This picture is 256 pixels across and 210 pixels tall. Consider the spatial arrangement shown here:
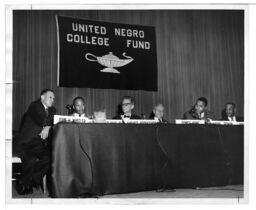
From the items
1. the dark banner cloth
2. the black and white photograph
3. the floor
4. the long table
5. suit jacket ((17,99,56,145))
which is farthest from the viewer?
the dark banner cloth

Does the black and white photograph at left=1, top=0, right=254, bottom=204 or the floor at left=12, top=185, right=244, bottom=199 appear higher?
the black and white photograph at left=1, top=0, right=254, bottom=204

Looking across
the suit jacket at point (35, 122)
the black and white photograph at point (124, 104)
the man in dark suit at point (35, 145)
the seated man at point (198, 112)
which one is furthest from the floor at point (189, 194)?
the seated man at point (198, 112)

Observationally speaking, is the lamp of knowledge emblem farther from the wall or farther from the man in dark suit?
the man in dark suit

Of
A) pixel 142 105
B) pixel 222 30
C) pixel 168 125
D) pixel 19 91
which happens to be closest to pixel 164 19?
pixel 222 30

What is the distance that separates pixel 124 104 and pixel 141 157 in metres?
1.04

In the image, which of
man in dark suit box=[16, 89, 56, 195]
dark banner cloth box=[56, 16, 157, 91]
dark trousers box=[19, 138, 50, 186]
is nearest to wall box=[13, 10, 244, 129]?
dark banner cloth box=[56, 16, 157, 91]

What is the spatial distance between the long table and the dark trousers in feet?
1.71

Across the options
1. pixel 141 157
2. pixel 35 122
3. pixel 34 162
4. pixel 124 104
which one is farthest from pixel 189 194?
pixel 35 122

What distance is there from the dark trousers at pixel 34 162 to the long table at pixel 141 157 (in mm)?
522

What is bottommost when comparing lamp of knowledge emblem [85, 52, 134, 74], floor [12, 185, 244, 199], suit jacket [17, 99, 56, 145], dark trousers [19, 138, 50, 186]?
floor [12, 185, 244, 199]

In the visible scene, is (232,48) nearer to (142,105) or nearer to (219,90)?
(219,90)

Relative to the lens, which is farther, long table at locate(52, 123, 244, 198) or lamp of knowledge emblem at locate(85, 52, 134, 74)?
lamp of knowledge emblem at locate(85, 52, 134, 74)

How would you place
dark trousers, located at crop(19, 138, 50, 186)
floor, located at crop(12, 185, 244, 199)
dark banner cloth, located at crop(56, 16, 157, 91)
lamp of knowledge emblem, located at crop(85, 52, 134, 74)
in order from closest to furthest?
floor, located at crop(12, 185, 244, 199) → dark trousers, located at crop(19, 138, 50, 186) → dark banner cloth, located at crop(56, 16, 157, 91) → lamp of knowledge emblem, located at crop(85, 52, 134, 74)

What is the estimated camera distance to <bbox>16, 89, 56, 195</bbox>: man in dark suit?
4.44 meters
